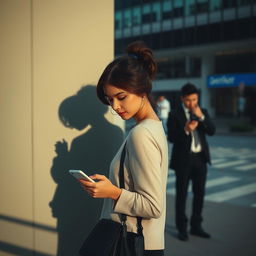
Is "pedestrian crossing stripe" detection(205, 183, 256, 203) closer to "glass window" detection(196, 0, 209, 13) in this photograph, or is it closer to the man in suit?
the man in suit

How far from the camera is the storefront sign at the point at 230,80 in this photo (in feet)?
104

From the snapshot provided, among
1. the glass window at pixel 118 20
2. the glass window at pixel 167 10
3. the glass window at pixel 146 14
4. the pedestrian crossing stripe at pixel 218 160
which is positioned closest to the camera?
the pedestrian crossing stripe at pixel 218 160

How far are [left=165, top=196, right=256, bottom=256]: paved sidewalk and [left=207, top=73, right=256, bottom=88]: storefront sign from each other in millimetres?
28040

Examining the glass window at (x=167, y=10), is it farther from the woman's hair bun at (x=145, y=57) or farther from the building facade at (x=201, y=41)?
the woman's hair bun at (x=145, y=57)

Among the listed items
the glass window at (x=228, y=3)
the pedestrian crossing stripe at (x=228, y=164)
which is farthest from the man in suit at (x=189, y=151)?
the glass window at (x=228, y=3)

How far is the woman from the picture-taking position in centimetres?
160

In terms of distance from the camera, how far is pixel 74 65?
2205 millimetres

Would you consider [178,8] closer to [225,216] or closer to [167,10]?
[167,10]

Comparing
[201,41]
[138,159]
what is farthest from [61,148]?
[201,41]

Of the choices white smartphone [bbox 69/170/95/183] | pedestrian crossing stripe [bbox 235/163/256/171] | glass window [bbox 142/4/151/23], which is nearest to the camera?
white smartphone [bbox 69/170/95/183]

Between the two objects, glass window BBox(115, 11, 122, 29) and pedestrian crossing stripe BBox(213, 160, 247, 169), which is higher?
glass window BBox(115, 11, 122, 29)

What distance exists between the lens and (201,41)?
103ft

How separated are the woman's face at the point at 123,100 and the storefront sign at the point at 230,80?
31.9 meters

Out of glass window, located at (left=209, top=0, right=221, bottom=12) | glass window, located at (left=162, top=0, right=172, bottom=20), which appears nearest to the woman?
glass window, located at (left=209, top=0, right=221, bottom=12)
